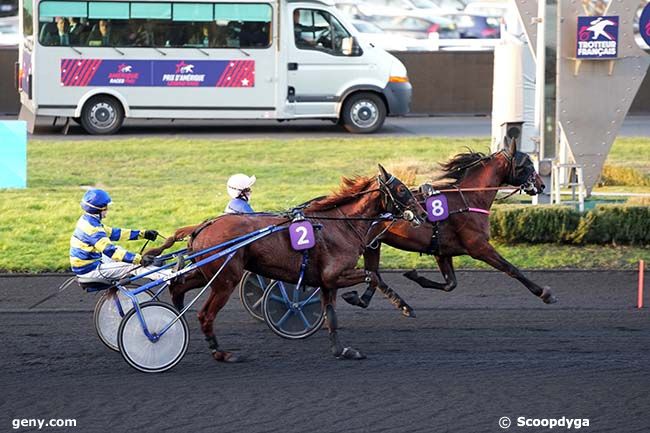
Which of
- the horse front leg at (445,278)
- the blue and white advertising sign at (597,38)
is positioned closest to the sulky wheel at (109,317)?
the horse front leg at (445,278)

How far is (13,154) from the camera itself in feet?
55.3

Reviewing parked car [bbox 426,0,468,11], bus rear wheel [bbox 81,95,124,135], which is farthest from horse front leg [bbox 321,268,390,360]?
parked car [bbox 426,0,468,11]

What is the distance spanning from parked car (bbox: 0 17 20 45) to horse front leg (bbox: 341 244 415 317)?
2552 centimetres

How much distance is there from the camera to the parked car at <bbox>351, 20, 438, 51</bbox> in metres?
31.6

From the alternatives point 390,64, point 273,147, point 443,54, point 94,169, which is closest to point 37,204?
point 94,169

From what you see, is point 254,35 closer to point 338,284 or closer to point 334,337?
point 338,284

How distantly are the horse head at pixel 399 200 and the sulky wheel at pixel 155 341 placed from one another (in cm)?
187

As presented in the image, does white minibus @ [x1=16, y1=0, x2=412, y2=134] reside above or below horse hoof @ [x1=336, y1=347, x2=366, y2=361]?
above

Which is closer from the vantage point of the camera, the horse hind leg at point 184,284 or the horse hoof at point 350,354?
the horse hoof at point 350,354

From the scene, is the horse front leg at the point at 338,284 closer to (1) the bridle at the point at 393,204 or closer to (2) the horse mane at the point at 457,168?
(1) the bridle at the point at 393,204

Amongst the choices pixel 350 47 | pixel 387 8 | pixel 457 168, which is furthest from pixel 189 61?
pixel 387 8

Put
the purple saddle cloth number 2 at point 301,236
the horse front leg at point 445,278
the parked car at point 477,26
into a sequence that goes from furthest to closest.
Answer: the parked car at point 477,26 → the horse front leg at point 445,278 → the purple saddle cloth number 2 at point 301,236

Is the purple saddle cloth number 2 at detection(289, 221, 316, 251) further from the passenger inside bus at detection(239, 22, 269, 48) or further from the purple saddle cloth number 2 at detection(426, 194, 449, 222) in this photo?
the passenger inside bus at detection(239, 22, 269, 48)

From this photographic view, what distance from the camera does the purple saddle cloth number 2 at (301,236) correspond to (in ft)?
28.7
